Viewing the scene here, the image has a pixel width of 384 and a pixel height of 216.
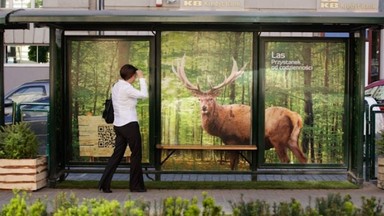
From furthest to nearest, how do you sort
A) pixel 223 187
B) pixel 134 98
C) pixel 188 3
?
1. pixel 188 3
2. pixel 223 187
3. pixel 134 98

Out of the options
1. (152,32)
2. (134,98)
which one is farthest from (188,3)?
(134,98)

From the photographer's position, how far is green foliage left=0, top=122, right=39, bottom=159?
9.55 meters

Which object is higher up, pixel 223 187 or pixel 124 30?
pixel 124 30

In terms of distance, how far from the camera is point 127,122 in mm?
9336

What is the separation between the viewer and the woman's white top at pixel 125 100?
366 inches

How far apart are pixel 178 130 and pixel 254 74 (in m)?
1.47

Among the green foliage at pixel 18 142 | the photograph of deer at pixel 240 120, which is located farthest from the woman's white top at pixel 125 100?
Answer: the green foliage at pixel 18 142

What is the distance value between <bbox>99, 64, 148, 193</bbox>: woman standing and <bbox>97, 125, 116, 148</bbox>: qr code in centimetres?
99

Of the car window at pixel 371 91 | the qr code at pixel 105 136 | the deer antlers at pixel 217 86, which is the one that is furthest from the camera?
the car window at pixel 371 91

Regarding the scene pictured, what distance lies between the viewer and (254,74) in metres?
10.3

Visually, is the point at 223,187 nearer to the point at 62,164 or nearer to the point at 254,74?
the point at 254,74

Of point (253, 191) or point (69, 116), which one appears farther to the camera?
point (69, 116)

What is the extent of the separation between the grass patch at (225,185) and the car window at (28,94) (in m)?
6.85

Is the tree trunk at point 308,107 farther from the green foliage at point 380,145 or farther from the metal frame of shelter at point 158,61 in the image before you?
the green foliage at point 380,145
